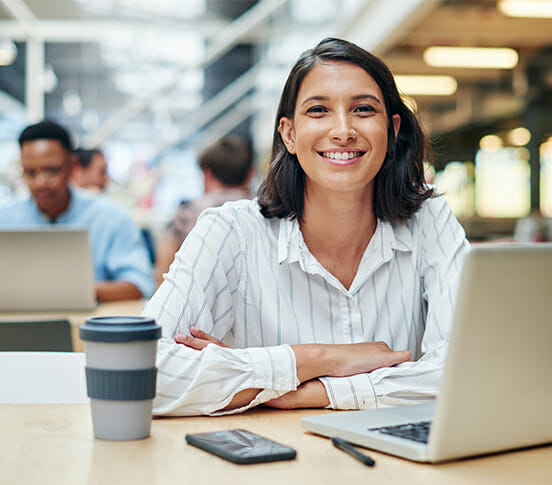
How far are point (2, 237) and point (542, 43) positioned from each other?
5.71 metres

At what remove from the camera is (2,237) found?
2.51 meters

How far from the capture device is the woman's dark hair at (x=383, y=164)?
66.9 inches

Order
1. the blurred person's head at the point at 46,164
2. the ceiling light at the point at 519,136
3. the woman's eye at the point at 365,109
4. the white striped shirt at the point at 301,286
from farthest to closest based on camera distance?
the ceiling light at the point at 519,136 → the blurred person's head at the point at 46,164 → the woman's eye at the point at 365,109 → the white striped shirt at the point at 301,286

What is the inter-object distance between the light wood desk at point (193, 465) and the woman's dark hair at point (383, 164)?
770 millimetres

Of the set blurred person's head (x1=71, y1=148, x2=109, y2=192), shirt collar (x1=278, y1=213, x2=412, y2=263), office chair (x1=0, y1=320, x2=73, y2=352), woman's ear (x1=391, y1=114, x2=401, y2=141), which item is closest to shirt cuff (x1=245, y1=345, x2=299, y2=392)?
shirt collar (x1=278, y1=213, x2=412, y2=263)

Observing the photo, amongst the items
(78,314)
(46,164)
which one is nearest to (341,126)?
(78,314)

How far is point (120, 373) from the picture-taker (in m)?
1.00

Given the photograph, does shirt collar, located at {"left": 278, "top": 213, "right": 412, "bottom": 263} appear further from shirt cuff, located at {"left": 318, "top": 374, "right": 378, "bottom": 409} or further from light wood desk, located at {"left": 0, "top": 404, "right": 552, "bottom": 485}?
light wood desk, located at {"left": 0, "top": 404, "right": 552, "bottom": 485}

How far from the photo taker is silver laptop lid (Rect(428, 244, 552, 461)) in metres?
0.86

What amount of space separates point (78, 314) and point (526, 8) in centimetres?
454

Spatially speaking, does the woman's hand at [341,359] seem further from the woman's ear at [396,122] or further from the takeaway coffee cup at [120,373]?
the woman's ear at [396,122]

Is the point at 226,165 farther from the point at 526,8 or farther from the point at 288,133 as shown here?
the point at 526,8

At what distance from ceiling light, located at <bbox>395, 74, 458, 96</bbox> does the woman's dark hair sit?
252 inches

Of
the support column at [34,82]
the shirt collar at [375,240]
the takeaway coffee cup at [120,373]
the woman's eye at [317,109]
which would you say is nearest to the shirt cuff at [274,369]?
the takeaway coffee cup at [120,373]
